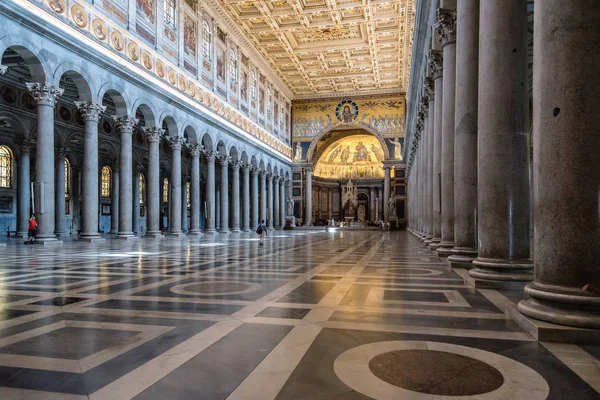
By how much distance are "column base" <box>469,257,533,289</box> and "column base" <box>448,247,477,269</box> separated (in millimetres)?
2290

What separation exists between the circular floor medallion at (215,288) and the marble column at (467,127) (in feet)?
14.8

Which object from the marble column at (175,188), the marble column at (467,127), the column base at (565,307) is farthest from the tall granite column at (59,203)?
the column base at (565,307)

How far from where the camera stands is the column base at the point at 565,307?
13.1ft

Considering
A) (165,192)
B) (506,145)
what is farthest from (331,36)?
(506,145)

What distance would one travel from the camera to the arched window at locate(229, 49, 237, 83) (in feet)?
118

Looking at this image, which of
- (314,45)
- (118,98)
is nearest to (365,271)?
(118,98)

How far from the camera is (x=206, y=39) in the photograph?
32.2 metres

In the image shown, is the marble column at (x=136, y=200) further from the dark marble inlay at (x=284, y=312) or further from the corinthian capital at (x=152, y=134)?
the dark marble inlay at (x=284, y=312)

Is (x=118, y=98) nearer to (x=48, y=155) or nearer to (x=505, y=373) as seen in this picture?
(x=48, y=155)

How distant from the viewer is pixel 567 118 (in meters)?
4.17

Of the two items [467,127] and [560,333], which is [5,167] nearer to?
[467,127]

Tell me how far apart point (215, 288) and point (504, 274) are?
439 centimetres

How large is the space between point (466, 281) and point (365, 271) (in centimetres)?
235

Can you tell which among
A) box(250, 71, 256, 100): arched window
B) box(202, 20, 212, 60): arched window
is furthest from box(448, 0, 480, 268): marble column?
box(250, 71, 256, 100): arched window
